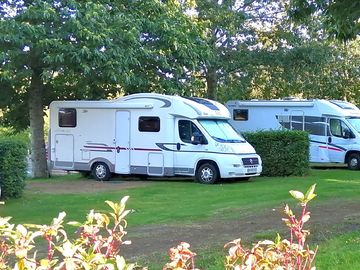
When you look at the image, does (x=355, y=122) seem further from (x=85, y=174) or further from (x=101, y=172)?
(x=85, y=174)

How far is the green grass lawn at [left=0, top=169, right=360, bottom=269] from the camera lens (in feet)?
22.9

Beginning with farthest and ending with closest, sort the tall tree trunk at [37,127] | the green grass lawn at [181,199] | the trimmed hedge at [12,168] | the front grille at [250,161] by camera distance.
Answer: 1. the tall tree trunk at [37,127]
2. the front grille at [250,161]
3. the trimmed hedge at [12,168]
4. the green grass lawn at [181,199]

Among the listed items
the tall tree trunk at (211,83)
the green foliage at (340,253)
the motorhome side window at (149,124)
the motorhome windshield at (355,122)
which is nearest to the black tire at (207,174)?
the motorhome side window at (149,124)

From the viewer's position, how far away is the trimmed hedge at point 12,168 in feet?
43.9

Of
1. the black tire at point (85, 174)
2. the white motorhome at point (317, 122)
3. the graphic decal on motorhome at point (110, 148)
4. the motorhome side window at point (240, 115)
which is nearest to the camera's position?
the graphic decal on motorhome at point (110, 148)

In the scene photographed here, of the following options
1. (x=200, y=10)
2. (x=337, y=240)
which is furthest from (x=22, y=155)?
(x=200, y=10)

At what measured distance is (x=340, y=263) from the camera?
6164 millimetres

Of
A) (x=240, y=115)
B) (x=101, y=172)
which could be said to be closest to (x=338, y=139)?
(x=240, y=115)

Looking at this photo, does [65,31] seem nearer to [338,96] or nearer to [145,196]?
[145,196]

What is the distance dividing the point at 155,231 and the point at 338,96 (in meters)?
27.2

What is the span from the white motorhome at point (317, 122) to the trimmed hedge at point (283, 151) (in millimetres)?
3897

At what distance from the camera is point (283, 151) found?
19.2 metres

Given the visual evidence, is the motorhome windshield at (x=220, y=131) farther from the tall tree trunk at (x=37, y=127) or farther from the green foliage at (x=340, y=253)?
the green foliage at (x=340, y=253)

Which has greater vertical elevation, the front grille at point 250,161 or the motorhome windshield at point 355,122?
the motorhome windshield at point 355,122
